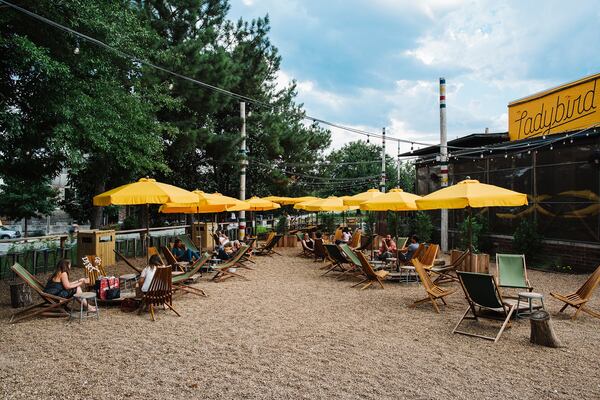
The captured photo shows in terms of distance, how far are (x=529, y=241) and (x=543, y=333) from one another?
26.2 ft

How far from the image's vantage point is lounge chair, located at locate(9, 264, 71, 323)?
677 centimetres

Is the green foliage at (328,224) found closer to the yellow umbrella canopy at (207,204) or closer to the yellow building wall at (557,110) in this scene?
the yellow umbrella canopy at (207,204)

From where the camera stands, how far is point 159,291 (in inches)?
277

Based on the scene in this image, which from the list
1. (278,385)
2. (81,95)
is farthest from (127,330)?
(81,95)

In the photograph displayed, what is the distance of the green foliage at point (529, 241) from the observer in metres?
12.6

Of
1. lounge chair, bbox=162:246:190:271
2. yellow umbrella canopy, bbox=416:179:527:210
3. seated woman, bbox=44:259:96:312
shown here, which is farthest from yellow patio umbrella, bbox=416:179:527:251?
seated woman, bbox=44:259:96:312

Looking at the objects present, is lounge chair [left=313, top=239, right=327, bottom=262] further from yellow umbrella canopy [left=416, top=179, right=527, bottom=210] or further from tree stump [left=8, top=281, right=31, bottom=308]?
tree stump [left=8, top=281, right=31, bottom=308]

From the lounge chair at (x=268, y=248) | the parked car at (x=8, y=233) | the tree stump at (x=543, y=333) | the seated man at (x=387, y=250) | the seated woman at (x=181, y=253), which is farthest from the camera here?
the parked car at (x=8, y=233)

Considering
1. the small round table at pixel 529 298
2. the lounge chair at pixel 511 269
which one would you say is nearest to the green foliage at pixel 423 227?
the lounge chair at pixel 511 269

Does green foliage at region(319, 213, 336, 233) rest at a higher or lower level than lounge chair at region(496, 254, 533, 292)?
higher

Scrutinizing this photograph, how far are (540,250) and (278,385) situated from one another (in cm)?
1113

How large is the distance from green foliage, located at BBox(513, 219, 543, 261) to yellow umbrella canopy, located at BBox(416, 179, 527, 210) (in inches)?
205

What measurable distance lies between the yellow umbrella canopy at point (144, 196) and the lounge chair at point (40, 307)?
2.23 meters

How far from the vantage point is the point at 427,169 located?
64.3 ft
